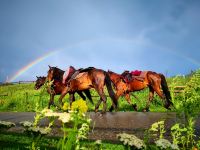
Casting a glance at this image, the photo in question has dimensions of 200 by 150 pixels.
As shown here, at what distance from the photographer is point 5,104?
2575 centimetres

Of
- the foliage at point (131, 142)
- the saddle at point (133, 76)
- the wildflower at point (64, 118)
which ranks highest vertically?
the saddle at point (133, 76)

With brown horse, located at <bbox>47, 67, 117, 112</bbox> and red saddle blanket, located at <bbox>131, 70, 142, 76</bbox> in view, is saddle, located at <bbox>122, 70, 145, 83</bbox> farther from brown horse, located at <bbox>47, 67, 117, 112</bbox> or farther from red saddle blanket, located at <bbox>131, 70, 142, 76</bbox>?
brown horse, located at <bbox>47, 67, 117, 112</bbox>

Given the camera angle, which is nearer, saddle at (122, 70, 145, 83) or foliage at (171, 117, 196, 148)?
foliage at (171, 117, 196, 148)

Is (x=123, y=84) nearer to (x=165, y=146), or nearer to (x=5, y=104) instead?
(x=5, y=104)

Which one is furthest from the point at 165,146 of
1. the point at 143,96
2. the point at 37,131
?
the point at 143,96

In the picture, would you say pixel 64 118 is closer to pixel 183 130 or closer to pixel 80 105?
pixel 80 105

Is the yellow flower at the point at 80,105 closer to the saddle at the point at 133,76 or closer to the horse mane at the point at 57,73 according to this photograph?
the horse mane at the point at 57,73

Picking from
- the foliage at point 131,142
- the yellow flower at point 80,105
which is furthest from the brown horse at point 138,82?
the yellow flower at point 80,105

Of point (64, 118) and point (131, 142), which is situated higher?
point (64, 118)

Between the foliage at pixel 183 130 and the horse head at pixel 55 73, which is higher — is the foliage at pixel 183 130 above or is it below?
below

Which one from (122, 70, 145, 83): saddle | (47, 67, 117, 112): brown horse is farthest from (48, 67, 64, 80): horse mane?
(122, 70, 145, 83): saddle

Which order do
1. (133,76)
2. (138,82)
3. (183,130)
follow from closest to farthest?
(183,130)
(138,82)
(133,76)

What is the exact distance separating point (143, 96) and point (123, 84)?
643 centimetres

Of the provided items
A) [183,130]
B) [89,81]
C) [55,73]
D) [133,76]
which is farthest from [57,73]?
[183,130]
